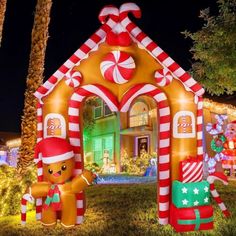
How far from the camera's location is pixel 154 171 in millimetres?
17453

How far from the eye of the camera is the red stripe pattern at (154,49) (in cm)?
765

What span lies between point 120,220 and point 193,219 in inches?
62.5

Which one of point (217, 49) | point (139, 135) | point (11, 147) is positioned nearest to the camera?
point (217, 49)

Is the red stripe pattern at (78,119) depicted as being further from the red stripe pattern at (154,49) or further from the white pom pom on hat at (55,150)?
the red stripe pattern at (154,49)

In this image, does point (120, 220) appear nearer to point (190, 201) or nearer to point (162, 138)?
point (190, 201)

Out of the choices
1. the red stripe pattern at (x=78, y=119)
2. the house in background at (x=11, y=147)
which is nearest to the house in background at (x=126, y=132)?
the house in background at (x=11, y=147)

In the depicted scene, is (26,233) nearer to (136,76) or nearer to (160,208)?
(160,208)

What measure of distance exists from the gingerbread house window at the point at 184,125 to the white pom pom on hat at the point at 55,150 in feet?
6.82

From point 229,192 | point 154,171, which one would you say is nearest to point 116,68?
point 229,192

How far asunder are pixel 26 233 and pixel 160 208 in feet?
8.46

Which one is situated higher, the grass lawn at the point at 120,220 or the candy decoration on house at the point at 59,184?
the candy decoration on house at the point at 59,184

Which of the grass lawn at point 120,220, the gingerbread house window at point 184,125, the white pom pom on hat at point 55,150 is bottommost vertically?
the grass lawn at point 120,220

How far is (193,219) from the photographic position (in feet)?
23.2

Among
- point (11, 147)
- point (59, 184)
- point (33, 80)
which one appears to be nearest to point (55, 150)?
point (59, 184)
